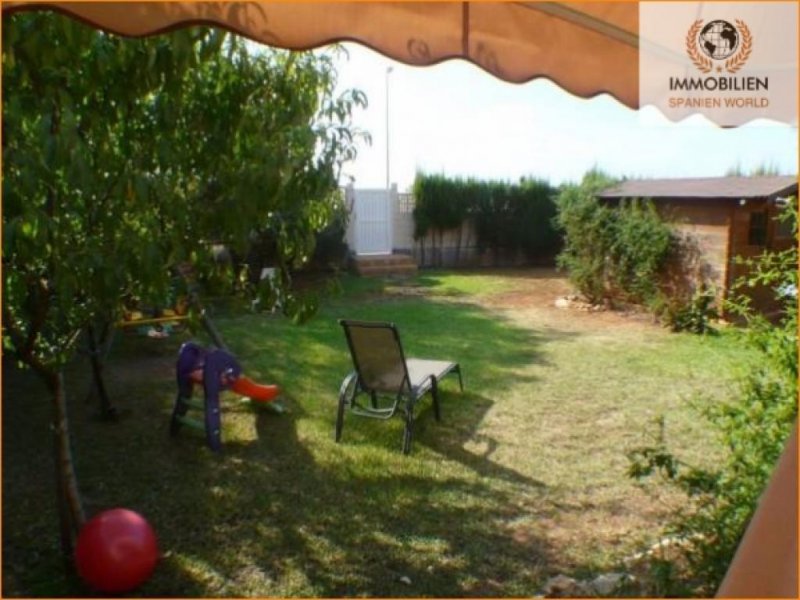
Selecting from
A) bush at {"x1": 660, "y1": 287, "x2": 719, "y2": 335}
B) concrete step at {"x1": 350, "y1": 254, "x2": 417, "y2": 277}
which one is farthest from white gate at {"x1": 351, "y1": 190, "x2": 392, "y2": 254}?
bush at {"x1": 660, "y1": 287, "x2": 719, "y2": 335}

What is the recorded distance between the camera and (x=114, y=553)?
10.4 ft

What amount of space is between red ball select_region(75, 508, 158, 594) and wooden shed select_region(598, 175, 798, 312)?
8.99 metres

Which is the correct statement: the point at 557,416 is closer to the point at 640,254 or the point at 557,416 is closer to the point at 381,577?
the point at 381,577

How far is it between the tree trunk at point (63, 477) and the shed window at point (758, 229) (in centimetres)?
1061

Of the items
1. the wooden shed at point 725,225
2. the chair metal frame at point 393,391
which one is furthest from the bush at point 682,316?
the chair metal frame at point 393,391

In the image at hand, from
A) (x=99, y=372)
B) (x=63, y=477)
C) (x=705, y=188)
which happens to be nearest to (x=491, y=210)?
(x=705, y=188)

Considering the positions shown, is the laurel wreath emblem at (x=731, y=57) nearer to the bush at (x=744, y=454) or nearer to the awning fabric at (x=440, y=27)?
the awning fabric at (x=440, y=27)

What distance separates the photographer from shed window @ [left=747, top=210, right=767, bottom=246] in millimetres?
10789

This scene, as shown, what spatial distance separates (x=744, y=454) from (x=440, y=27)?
6.97 feet

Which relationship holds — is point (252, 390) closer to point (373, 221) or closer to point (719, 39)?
point (719, 39)

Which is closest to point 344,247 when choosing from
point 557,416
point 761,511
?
point 557,416

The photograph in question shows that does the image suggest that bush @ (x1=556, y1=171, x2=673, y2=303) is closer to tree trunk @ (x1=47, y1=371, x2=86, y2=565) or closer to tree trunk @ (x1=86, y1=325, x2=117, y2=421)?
tree trunk @ (x1=86, y1=325, x2=117, y2=421)

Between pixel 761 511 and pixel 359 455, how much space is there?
413cm

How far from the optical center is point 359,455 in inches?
202
